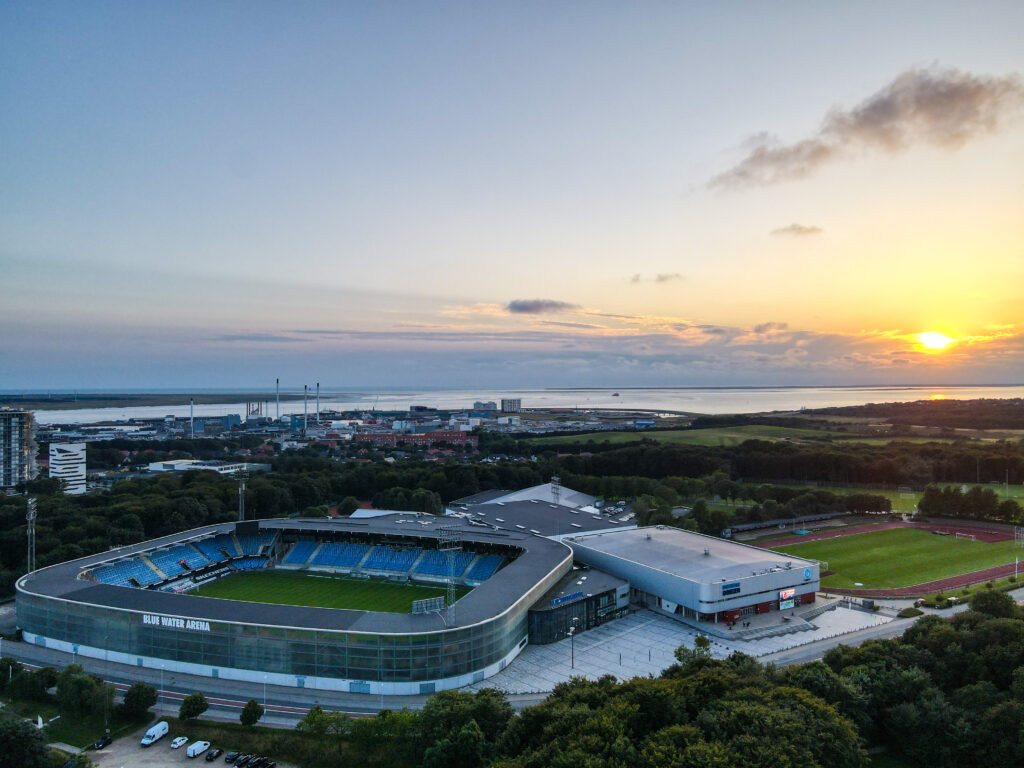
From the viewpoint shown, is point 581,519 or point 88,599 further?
point 581,519

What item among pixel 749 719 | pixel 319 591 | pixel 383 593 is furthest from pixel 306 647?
pixel 749 719

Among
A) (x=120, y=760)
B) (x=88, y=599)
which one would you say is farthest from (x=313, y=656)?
(x=88, y=599)

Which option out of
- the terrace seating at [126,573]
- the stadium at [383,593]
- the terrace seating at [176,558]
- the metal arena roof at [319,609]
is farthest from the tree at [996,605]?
the terrace seating at [176,558]

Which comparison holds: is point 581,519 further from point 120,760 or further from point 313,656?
point 120,760

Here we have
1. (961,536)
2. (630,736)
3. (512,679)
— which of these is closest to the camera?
(630,736)

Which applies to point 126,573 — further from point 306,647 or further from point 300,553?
point 306,647

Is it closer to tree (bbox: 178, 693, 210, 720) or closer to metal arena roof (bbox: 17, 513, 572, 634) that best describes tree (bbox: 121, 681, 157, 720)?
tree (bbox: 178, 693, 210, 720)
